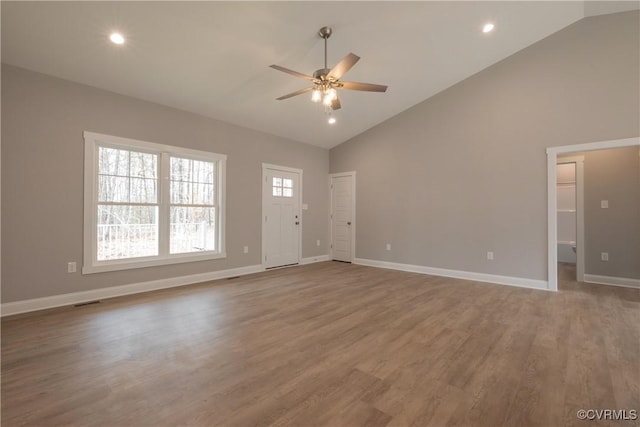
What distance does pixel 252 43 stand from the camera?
3.24m

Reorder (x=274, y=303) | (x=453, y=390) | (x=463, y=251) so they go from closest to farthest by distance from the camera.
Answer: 1. (x=453, y=390)
2. (x=274, y=303)
3. (x=463, y=251)

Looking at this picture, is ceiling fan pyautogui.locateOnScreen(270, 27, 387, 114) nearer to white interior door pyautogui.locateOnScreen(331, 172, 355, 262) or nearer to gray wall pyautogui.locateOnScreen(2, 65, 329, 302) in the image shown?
gray wall pyautogui.locateOnScreen(2, 65, 329, 302)

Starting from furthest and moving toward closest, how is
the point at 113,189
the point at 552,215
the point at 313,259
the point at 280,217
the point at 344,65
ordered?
the point at 313,259
the point at 280,217
the point at 552,215
the point at 113,189
the point at 344,65

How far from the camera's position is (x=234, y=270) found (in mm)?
5039

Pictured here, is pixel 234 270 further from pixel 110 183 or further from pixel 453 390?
pixel 453 390

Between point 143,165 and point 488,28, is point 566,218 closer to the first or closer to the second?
point 488,28

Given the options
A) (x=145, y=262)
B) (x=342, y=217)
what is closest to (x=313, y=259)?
(x=342, y=217)

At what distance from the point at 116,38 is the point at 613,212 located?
24.4 feet

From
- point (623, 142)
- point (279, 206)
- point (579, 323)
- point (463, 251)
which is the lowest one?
point (579, 323)

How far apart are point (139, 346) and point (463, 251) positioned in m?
4.88

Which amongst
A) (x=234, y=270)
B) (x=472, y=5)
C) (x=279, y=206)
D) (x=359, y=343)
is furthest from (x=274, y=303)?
(x=472, y=5)

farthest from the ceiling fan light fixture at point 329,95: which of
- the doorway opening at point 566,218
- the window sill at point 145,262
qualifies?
the doorway opening at point 566,218

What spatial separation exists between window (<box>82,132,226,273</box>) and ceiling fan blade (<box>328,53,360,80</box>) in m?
2.88

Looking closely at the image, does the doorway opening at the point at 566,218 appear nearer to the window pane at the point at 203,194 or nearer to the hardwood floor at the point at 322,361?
the hardwood floor at the point at 322,361
